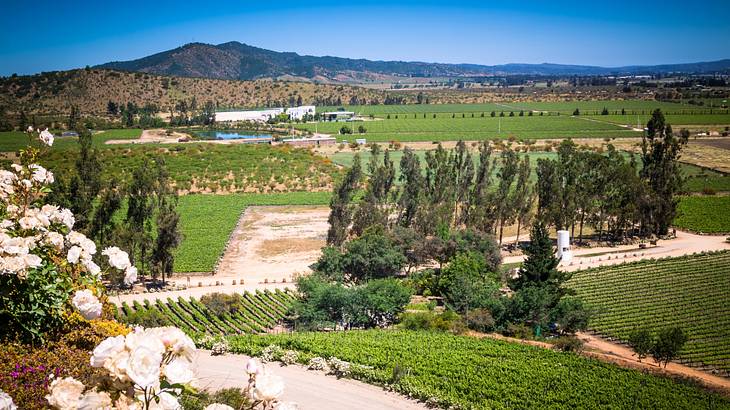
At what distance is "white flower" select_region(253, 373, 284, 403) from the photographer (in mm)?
3672

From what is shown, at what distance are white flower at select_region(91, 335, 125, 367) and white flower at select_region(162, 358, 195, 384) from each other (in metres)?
0.32

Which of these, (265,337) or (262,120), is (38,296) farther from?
(262,120)

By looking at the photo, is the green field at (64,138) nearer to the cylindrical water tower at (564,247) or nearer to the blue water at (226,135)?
the blue water at (226,135)

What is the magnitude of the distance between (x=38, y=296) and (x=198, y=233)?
4410cm

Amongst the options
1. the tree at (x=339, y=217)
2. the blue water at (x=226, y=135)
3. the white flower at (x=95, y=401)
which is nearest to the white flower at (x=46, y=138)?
the white flower at (x=95, y=401)

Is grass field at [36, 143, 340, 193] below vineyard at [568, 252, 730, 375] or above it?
above

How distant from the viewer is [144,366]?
3.09 meters

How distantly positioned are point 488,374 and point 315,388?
735cm

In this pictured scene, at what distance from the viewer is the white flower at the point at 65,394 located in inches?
142

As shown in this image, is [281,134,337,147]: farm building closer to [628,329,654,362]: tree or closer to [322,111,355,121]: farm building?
[322,111,355,121]: farm building

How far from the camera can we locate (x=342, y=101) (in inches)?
7525

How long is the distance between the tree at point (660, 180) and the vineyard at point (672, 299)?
8269 mm

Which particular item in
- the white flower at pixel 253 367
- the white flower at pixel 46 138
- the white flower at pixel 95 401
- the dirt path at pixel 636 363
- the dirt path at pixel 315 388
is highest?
the white flower at pixel 46 138

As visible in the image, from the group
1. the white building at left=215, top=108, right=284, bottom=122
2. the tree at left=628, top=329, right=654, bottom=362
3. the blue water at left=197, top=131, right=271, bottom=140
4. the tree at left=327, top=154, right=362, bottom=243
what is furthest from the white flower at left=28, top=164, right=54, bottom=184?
the white building at left=215, top=108, right=284, bottom=122
